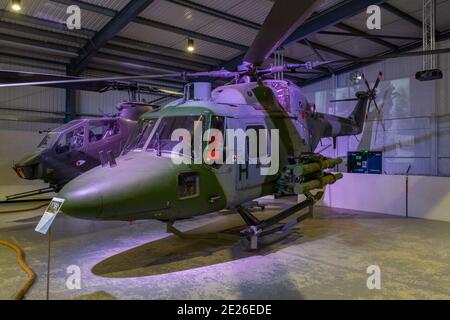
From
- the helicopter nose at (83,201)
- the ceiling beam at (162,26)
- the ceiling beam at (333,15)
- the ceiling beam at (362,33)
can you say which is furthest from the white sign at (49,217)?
the ceiling beam at (362,33)

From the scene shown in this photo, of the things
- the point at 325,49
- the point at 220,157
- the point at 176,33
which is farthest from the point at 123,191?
the point at 325,49

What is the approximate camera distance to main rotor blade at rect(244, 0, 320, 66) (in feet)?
11.9

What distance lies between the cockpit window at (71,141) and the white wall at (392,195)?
268 inches

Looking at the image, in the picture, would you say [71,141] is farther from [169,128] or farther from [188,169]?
[188,169]

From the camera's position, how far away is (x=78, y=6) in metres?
8.55

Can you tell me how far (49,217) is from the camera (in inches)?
128

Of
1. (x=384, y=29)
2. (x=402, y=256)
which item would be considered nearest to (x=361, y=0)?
(x=384, y=29)

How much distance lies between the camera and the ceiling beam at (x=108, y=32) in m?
8.61

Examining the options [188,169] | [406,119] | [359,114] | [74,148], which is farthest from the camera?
[406,119]

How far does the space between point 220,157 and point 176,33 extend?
24.0ft

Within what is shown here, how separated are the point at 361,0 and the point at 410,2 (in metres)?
1.99

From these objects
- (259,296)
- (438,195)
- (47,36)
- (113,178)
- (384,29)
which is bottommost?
(259,296)

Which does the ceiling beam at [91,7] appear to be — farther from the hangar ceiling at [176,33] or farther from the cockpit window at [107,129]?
the cockpit window at [107,129]

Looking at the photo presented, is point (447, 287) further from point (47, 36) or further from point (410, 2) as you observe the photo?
point (47, 36)
